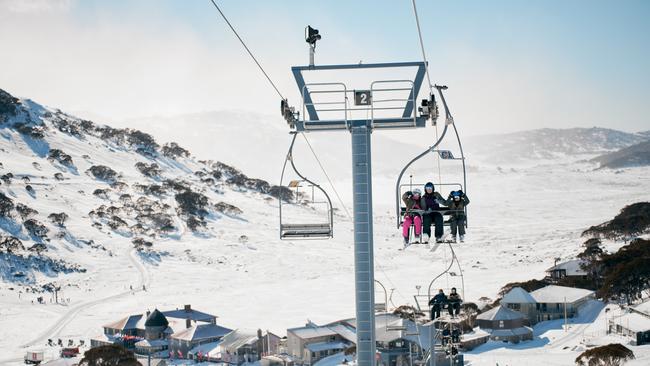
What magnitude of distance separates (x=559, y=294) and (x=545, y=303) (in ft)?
4.15

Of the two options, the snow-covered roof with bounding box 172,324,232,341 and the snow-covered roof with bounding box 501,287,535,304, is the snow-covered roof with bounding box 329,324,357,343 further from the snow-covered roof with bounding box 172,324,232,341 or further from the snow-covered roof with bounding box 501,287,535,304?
the snow-covered roof with bounding box 501,287,535,304

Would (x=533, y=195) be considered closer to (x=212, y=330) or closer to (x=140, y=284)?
(x=140, y=284)

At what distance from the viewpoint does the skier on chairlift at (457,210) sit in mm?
12602

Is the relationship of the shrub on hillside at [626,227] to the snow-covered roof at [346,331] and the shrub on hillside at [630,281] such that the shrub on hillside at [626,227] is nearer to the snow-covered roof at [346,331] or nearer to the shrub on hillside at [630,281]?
the shrub on hillside at [630,281]

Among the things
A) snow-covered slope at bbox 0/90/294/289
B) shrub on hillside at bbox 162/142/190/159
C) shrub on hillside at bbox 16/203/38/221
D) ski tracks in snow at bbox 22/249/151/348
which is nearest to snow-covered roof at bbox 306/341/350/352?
ski tracks in snow at bbox 22/249/151/348

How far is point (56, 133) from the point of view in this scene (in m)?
145

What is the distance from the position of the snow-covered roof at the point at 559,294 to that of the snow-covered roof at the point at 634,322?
7.68 metres

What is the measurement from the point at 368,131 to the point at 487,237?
90.6 meters

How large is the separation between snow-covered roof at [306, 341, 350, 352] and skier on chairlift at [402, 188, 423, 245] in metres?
28.4

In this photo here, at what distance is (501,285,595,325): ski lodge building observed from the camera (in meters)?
46.2

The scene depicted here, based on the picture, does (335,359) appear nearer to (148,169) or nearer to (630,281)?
(630,281)

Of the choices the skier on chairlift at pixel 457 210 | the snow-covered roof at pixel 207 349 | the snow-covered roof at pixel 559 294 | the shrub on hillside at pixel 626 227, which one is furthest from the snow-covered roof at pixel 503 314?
the shrub on hillside at pixel 626 227

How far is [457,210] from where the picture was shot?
1260 cm

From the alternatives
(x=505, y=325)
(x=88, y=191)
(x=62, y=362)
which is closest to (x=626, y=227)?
(x=505, y=325)
